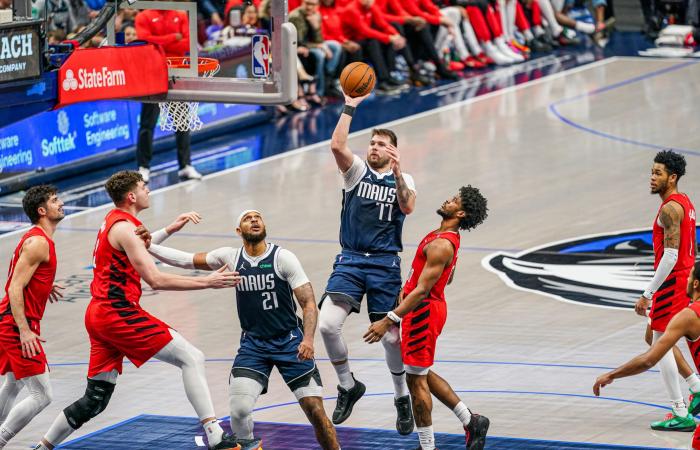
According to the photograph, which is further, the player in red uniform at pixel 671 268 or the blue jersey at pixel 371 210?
the blue jersey at pixel 371 210

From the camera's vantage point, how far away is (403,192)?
413 inches

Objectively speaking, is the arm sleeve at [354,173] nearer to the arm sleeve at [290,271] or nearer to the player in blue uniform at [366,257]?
the player in blue uniform at [366,257]

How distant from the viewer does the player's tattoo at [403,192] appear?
10.4m

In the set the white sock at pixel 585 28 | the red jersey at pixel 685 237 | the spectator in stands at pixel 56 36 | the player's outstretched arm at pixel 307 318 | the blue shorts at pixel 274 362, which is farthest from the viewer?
the white sock at pixel 585 28

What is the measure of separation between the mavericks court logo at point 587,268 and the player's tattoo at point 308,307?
519 cm

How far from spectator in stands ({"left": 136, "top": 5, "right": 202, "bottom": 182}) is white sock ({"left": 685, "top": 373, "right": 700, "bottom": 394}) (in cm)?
581

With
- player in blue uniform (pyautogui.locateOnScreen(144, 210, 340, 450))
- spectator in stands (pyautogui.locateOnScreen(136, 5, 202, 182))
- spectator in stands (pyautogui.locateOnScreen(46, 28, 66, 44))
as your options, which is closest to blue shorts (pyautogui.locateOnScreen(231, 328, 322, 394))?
player in blue uniform (pyautogui.locateOnScreen(144, 210, 340, 450))

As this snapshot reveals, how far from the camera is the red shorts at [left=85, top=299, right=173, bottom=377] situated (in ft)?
32.3

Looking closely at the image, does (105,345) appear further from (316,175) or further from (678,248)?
(316,175)

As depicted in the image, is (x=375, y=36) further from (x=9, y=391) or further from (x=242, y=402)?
(x=242, y=402)

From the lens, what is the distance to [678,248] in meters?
10.5

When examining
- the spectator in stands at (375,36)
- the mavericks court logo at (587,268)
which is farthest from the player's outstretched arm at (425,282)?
the spectator in stands at (375,36)

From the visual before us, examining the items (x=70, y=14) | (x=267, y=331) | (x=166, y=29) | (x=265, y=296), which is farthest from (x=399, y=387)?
(x=70, y=14)

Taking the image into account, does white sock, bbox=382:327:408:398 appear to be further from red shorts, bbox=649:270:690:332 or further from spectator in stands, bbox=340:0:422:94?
spectator in stands, bbox=340:0:422:94
